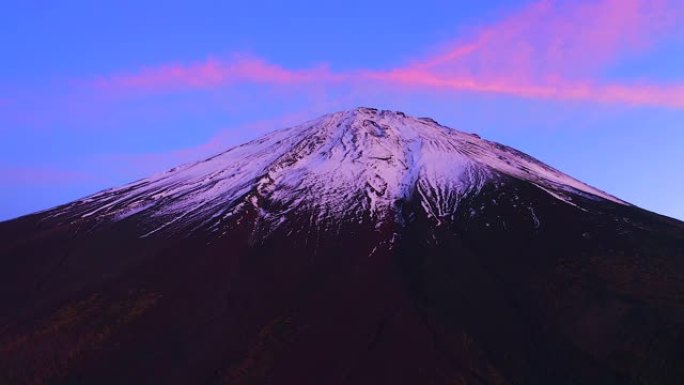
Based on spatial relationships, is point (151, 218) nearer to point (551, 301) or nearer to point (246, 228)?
point (246, 228)

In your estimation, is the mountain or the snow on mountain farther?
the snow on mountain

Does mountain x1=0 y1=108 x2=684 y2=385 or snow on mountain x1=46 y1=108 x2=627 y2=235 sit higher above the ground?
snow on mountain x1=46 y1=108 x2=627 y2=235

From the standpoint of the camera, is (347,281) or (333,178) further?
(333,178)

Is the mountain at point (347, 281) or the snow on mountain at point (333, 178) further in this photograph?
the snow on mountain at point (333, 178)

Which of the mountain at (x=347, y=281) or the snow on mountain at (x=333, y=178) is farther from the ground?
the snow on mountain at (x=333, y=178)

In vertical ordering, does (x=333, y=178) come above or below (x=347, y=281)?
above
